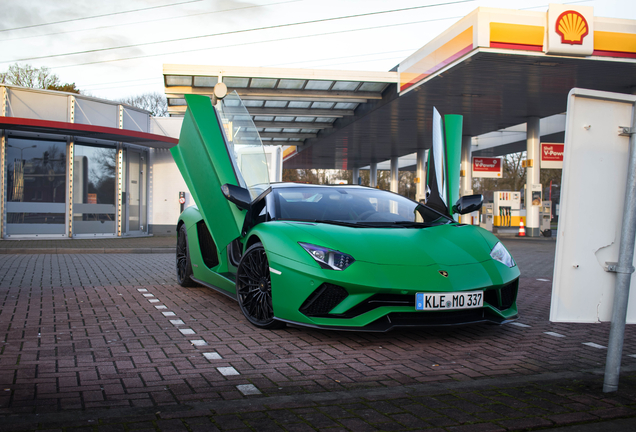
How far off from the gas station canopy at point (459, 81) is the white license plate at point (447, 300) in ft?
36.0

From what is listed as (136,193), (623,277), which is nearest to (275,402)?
(623,277)

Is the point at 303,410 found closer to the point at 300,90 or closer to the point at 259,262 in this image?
the point at 259,262

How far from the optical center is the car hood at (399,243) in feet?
13.9

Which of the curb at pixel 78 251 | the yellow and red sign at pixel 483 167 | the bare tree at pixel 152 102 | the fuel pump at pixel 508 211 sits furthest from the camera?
the bare tree at pixel 152 102

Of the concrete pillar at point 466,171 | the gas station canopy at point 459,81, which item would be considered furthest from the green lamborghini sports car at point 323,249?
the concrete pillar at point 466,171

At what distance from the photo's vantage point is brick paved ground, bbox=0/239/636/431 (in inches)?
108

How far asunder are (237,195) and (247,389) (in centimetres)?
237

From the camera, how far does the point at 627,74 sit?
1589 centimetres

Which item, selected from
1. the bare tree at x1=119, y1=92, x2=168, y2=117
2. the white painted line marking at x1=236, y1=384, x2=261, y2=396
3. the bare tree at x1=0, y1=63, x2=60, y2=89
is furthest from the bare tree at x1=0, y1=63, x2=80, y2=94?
the white painted line marking at x1=236, y1=384, x2=261, y2=396

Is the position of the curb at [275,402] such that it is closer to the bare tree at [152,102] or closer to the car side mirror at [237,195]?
the car side mirror at [237,195]

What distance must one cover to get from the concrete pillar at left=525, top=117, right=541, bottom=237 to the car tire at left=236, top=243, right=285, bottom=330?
62.0 ft

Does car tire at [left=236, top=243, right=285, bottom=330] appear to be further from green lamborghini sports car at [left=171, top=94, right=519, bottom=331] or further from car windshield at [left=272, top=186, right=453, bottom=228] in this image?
car windshield at [left=272, top=186, right=453, bottom=228]

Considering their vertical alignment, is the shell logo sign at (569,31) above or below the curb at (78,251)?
above

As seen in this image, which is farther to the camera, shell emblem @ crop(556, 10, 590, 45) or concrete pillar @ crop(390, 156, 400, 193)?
concrete pillar @ crop(390, 156, 400, 193)
